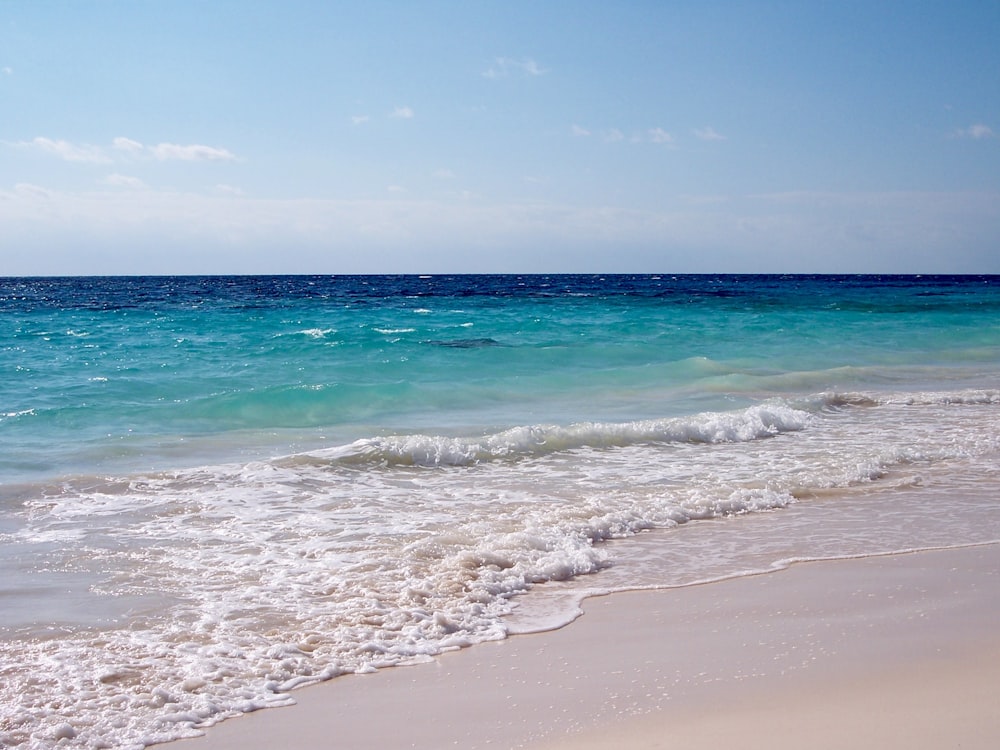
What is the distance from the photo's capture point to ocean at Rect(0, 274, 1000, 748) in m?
3.81

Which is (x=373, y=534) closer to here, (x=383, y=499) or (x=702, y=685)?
(x=383, y=499)

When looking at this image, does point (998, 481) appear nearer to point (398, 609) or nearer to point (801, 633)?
point (801, 633)

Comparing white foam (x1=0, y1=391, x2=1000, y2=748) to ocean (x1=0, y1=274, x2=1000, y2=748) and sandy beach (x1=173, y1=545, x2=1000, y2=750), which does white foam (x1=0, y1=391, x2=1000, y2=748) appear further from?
sandy beach (x1=173, y1=545, x2=1000, y2=750)

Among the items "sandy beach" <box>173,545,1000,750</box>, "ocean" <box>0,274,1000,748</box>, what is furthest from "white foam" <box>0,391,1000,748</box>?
"sandy beach" <box>173,545,1000,750</box>

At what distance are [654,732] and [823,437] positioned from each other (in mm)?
7286

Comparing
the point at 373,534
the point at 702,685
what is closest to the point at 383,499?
the point at 373,534

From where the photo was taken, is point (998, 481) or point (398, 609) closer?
point (398, 609)

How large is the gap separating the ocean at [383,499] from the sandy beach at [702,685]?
0.83 ft

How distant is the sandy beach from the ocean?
0.25 metres

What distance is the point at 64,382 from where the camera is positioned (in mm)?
13156

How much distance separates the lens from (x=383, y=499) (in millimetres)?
6832

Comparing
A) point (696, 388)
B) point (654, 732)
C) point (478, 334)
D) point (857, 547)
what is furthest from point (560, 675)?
point (478, 334)

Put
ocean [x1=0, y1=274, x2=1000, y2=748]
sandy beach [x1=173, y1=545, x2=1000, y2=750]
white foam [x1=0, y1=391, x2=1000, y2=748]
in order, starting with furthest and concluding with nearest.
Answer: ocean [x1=0, y1=274, x2=1000, y2=748]
white foam [x1=0, y1=391, x2=1000, y2=748]
sandy beach [x1=173, y1=545, x2=1000, y2=750]

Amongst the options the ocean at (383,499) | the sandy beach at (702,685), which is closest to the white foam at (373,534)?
the ocean at (383,499)
